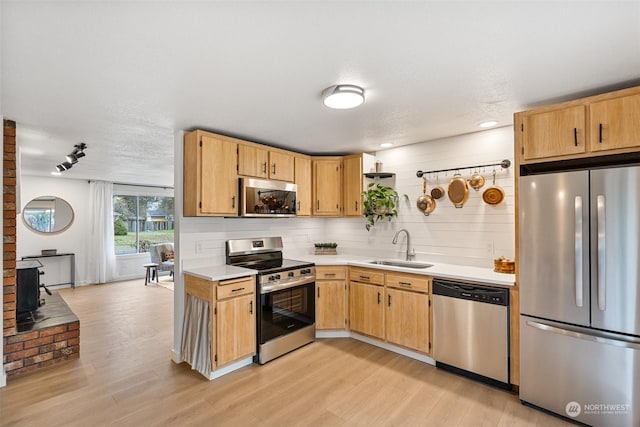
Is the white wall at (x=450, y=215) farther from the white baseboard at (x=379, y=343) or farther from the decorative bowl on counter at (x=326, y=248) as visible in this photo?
the white baseboard at (x=379, y=343)

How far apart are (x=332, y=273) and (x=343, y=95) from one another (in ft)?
7.42

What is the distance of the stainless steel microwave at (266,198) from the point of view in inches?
132

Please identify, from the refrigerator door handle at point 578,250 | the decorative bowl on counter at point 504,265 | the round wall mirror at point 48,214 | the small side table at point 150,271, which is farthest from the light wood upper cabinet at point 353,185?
the round wall mirror at point 48,214

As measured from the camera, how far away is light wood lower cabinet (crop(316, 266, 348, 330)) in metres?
3.75

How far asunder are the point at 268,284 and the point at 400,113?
85.0 inches

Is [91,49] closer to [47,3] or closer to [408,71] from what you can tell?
[47,3]

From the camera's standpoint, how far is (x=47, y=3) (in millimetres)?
1345

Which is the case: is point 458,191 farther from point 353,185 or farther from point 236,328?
point 236,328

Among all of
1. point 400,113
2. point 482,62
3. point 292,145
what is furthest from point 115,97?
point 482,62

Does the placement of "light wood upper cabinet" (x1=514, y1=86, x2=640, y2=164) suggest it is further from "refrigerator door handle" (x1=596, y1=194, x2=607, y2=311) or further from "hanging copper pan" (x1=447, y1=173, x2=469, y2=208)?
"hanging copper pan" (x1=447, y1=173, x2=469, y2=208)

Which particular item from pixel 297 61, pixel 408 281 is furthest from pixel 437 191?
pixel 297 61

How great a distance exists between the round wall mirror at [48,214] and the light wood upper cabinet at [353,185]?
6571 mm

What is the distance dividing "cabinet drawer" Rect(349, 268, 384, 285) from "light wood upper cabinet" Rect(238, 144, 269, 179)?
159cm

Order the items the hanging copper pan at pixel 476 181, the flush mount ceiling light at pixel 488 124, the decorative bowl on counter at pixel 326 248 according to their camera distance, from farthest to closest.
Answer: the decorative bowl on counter at pixel 326 248 < the hanging copper pan at pixel 476 181 < the flush mount ceiling light at pixel 488 124
